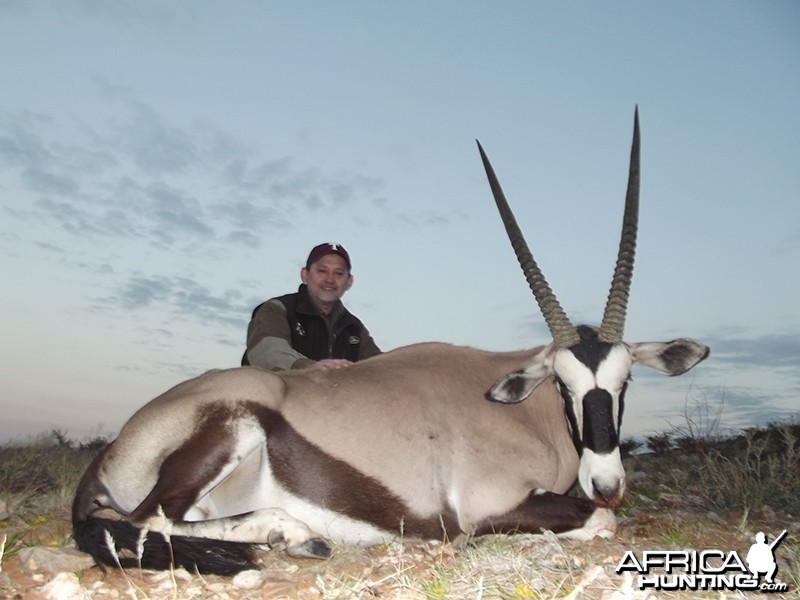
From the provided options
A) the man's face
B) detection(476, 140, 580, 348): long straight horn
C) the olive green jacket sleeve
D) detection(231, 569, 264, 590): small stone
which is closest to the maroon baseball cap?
the man's face

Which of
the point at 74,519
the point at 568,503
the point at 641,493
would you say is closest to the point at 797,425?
the point at 641,493

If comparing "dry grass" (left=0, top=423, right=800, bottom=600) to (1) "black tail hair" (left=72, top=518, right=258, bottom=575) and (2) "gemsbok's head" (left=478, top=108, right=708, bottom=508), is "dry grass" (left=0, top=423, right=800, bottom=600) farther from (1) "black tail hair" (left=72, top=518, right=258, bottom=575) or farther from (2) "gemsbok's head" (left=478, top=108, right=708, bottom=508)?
(2) "gemsbok's head" (left=478, top=108, right=708, bottom=508)

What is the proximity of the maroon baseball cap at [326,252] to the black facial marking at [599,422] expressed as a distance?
12.6 ft

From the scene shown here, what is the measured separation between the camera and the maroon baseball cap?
8148 millimetres

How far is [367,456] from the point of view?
15.8ft

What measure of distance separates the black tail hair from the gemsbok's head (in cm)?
222

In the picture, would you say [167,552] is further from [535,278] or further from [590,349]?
[535,278]

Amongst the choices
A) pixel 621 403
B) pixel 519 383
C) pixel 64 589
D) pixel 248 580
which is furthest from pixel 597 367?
pixel 64 589

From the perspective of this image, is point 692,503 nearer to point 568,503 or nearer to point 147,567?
Result: point 568,503

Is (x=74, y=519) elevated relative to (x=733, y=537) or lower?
elevated

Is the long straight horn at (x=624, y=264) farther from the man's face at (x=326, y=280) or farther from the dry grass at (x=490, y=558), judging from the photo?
the man's face at (x=326, y=280)

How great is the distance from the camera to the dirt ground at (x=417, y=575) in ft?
10.3

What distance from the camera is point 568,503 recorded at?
4.96m

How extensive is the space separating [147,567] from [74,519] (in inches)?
47.3
